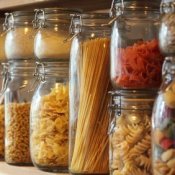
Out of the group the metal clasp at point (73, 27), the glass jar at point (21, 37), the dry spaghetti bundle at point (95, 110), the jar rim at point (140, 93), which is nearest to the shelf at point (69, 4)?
the glass jar at point (21, 37)

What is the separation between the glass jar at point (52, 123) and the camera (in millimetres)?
1020

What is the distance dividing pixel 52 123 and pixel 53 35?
159 millimetres

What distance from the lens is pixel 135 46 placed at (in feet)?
2.75

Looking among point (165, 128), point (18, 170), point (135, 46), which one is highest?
point (135, 46)

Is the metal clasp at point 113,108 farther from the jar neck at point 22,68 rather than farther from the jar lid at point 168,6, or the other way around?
the jar neck at point 22,68

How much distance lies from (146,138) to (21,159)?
0.38 m

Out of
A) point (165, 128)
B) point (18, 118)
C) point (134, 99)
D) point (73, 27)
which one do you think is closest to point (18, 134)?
point (18, 118)

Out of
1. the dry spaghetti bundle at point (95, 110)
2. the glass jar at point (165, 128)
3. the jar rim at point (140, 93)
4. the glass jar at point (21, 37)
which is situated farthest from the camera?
the glass jar at point (21, 37)

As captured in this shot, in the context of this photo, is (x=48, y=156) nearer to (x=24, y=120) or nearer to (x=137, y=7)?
(x=24, y=120)

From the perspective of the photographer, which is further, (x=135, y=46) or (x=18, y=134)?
(x=18, y=134)

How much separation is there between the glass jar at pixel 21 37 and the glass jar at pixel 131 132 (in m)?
0.33

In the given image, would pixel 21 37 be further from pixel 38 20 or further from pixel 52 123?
pixel 52 123

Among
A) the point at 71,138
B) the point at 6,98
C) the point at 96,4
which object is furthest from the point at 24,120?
the point at 96,4

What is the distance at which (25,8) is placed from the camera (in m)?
1.35
